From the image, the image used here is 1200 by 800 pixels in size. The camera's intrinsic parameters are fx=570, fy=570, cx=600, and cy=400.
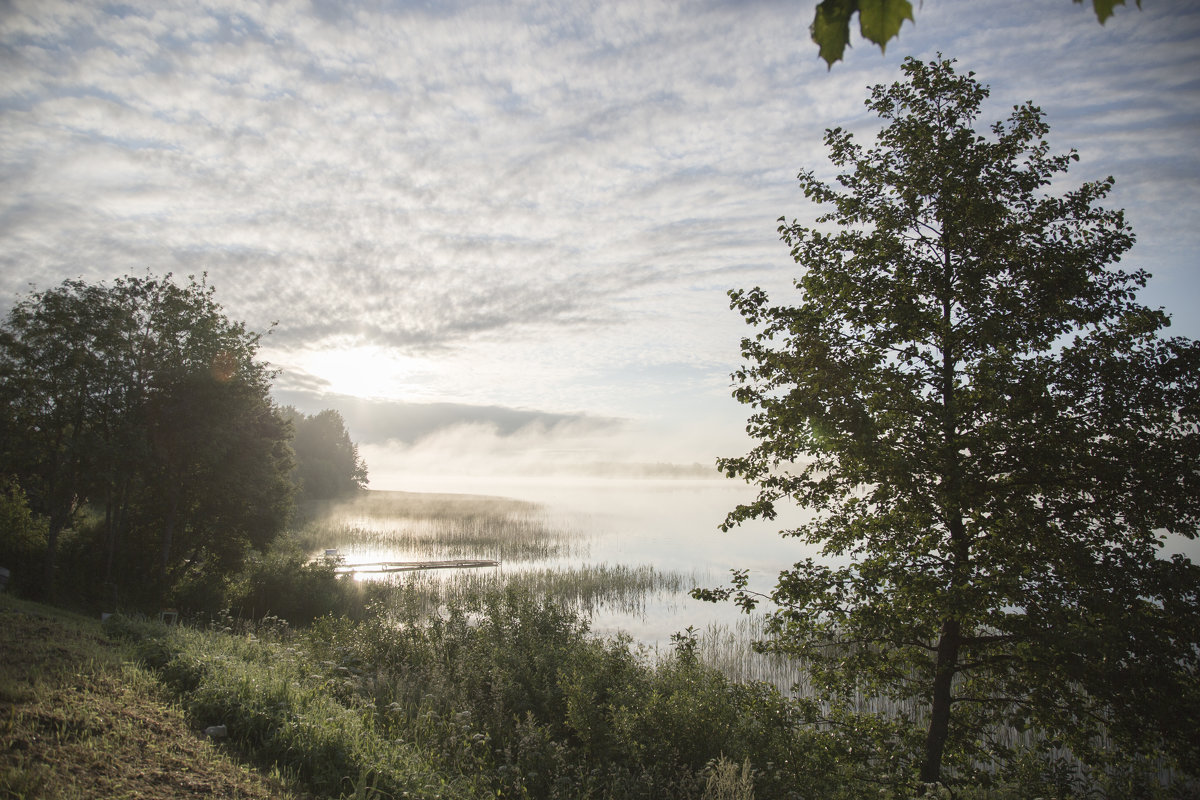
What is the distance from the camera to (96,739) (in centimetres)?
568

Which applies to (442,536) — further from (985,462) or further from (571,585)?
(985,462)

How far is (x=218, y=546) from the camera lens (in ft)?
79.1

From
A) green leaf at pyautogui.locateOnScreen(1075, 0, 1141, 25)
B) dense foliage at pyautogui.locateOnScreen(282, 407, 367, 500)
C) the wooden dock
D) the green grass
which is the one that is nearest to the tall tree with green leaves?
the wooden dock

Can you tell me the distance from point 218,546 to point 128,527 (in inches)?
137

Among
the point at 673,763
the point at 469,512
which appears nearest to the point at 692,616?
the point at 673,763

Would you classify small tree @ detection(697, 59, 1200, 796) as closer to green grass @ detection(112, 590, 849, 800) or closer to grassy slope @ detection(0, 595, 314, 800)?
green grass @ detection(112, 590, 849, 800)

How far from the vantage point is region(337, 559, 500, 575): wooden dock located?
29811 millimetres

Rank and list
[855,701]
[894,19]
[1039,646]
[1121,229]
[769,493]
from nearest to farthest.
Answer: [894,19], [1039,646], [1121,229], [769,493], [855,701]

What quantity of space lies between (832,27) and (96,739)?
8.32 meters

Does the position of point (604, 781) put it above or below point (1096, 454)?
below

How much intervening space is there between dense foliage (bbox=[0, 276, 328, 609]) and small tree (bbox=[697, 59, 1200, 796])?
897 inches

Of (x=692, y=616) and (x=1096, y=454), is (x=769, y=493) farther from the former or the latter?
(x=692, y=616)

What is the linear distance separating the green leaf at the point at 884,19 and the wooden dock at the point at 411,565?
30.3 meters

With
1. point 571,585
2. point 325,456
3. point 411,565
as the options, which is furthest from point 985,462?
point 325,456
